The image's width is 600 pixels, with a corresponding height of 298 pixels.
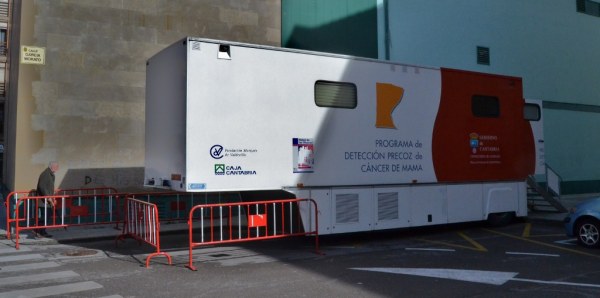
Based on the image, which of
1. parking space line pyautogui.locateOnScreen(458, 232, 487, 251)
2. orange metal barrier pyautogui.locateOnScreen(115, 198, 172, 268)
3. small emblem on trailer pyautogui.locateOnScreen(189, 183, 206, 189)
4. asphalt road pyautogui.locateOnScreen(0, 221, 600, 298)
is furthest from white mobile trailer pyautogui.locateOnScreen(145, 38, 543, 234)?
asphalt road pyautogui.locateOnScreen(0, 221, 600, 298)

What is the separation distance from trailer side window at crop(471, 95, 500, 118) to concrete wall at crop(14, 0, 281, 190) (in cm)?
883

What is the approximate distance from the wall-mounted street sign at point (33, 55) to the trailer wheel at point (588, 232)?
44.1ft

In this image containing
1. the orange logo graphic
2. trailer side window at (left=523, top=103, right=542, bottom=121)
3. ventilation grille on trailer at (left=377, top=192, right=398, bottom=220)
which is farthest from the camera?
trailer side window at (left=523, top=103, right=542, bottom=121)

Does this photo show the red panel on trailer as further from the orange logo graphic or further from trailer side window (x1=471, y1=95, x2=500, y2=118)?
the orange logo graphic

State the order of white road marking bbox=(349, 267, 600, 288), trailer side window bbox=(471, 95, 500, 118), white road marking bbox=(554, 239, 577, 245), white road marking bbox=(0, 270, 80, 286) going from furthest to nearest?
trailer side window bbox=(471, 95, 500, 118) < white road marking bbox=(554, 239, 577, 245) < white road marking bbox=(0, 270, 80, 286) < white road marking bbox=(349, 267, 600, 288)

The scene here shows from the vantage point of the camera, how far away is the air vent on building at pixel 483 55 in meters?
17.9

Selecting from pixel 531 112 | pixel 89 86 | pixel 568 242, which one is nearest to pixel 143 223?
pixel 89 86

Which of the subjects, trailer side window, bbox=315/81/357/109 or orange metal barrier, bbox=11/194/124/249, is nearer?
trailer side window, bbox=315/81/357/109

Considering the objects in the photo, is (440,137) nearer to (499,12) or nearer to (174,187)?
(174,187)

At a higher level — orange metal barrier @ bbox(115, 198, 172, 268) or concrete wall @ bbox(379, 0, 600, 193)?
concrete wall @ bbox(379, 0, 600, 193)

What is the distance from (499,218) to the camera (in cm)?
1245

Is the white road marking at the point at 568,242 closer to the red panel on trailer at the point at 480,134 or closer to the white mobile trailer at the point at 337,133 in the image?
the white mobile trailer at the point at 337,133

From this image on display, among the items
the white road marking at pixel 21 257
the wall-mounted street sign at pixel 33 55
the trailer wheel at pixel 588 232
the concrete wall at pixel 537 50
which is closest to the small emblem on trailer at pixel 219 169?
the white road marking at pixel 21 257

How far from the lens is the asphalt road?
6469 mm
